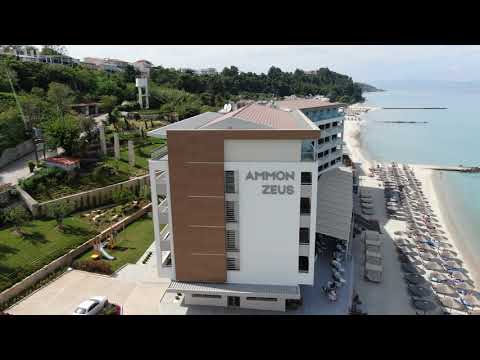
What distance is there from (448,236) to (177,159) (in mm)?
→ 25419

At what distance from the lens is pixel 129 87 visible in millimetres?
64750

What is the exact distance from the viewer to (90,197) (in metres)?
28.1

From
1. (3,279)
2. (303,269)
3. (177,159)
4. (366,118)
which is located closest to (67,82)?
(3,279)

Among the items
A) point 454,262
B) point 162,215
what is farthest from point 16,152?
point 454,262

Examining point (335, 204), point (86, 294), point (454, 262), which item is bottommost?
point (454, 262)

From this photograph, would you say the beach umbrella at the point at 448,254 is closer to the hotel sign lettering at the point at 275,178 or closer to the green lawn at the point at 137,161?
the hotel sign lettering at the point at 275,178

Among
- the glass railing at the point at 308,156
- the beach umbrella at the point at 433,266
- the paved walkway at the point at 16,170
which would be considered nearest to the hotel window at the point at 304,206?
the glass railing at the point at 308,156

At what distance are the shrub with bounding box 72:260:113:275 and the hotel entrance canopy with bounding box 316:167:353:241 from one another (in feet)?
44.6

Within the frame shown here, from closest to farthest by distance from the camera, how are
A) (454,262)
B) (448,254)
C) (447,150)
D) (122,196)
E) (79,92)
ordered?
(454,262)
(448,254)
(122,196)
(79,92)
(447,150)

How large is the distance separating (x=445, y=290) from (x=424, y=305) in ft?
9.83

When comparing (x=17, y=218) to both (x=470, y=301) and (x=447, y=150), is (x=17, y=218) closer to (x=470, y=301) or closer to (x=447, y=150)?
(x=470, y=301)

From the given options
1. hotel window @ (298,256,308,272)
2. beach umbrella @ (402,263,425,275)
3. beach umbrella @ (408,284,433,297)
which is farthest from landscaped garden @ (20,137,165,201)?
beach umbrella @ (408,284,433,297)

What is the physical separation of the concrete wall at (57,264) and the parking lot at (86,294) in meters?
0.73
